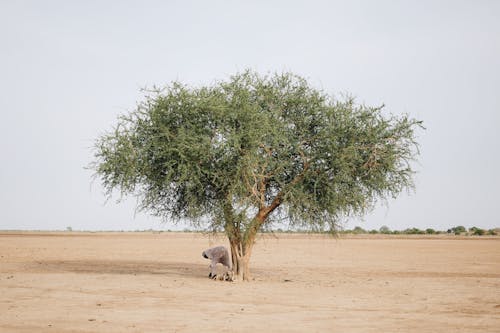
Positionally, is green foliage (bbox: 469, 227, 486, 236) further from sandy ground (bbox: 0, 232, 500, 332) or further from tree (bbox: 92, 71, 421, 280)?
tree (bbox: 92, 71, 421, 280)

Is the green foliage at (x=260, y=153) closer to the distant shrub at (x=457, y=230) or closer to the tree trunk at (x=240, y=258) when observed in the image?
the tree trunk at (x=240, y=258)

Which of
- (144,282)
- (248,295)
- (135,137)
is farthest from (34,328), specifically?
(135,137)

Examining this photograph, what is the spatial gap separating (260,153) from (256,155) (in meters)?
0.57

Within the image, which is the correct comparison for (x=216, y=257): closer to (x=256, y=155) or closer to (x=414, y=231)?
(x=256, y=155)

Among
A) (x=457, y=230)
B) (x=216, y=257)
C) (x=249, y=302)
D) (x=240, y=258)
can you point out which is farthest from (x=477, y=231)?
(x=249, y=302)

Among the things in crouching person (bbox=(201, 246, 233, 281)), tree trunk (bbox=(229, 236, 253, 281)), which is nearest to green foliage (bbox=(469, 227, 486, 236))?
crouching person (bbox=(201, 246, 233, 281))

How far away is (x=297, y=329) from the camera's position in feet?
42.8

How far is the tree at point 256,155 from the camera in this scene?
22.4 meters

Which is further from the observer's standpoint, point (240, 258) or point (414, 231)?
point (414, 231)

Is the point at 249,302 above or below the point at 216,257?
below

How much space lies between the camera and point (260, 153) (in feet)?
75.3

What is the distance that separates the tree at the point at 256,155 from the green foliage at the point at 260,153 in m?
0.04

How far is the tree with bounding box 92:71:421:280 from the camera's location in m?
22.4

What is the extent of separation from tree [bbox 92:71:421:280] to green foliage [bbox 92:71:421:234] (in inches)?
1.6
